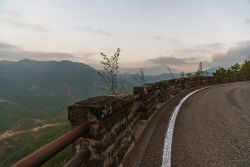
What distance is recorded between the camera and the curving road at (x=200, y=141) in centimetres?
558

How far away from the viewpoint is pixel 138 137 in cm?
739

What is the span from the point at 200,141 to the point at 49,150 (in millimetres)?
4705

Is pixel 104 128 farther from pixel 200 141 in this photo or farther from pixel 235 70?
pixel 235 70

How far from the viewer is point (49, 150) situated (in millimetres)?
2883

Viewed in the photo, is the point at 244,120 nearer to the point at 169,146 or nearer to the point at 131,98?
the point at 169,146

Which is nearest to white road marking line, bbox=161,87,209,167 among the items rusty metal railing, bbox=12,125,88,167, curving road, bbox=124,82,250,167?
curving road, bbox=124,82,250,167

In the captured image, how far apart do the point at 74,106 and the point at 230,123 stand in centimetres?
613

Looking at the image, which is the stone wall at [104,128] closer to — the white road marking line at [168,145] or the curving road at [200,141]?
the curving road at [200,141]

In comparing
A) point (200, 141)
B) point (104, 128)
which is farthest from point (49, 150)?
point (200, 141)

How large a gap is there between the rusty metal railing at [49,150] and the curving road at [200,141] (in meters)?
2.24

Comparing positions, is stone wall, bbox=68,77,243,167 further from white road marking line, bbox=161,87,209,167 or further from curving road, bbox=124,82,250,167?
white road marking line, bbox=161,87,209,167

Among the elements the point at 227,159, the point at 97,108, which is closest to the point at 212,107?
the point at 227,159

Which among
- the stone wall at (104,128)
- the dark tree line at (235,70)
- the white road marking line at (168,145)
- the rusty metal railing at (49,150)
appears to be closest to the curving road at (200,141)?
the white road marking line at (168,145)

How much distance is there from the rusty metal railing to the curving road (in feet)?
7.34
